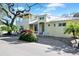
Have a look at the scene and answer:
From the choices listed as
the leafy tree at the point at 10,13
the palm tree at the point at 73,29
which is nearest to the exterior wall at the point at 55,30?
the palm tree at the point at 73,29

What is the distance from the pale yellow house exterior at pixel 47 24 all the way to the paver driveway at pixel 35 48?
0.83 feet

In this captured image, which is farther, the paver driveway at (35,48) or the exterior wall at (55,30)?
the exterior wall at (55,30)

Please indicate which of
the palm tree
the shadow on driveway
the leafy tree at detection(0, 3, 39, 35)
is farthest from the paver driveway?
the palm tree

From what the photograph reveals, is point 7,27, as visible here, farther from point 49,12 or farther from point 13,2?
point 49,12

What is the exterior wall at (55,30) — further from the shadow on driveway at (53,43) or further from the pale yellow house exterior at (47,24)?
the shadow on driveway at (53,43)

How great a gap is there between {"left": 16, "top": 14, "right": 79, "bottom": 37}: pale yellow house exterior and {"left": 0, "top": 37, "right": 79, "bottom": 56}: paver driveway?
0.83ft

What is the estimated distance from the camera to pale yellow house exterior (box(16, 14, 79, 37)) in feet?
21.7

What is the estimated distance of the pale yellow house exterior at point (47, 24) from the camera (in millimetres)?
6608

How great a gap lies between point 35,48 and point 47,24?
1404mm

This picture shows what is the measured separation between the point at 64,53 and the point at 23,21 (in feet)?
5.06

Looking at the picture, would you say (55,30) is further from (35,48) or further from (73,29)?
(35,48)

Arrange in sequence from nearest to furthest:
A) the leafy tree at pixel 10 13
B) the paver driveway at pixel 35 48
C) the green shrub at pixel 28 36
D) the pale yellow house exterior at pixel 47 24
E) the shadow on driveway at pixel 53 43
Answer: the paver driveway at pixel 35 48, the shadow on driveway at pixel 53 43, the leafy tree at pixel 10 13, the pale yellow house exterior at pixel 47 24, the green shrub at pixel 28 36

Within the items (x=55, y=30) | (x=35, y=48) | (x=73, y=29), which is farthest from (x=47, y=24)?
(x=35, y=48)

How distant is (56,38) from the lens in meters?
6.73
